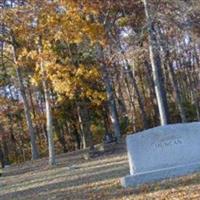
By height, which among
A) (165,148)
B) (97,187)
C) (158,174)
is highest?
(165,148)

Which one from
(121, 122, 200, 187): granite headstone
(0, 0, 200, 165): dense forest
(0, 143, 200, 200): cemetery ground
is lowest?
(0, 143, 200, 200): cemetery ground

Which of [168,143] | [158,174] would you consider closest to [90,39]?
[168,143]

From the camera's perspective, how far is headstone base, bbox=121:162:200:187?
11266mm

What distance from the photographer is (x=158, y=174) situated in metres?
11.3

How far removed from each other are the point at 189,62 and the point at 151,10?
26703 millimetres

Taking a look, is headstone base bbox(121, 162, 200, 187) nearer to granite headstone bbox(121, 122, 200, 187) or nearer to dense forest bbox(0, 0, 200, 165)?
granite headstone bbox(121, 122, 200, 187)

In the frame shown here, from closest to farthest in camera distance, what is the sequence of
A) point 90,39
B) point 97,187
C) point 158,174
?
point 158,174, point 97,187, point 90,39

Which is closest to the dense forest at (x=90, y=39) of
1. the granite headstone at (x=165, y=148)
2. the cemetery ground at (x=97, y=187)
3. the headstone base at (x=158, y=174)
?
the cemetery ground at (x=97, y=187)

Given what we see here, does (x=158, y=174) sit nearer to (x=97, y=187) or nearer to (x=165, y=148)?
(x=165, y=148)

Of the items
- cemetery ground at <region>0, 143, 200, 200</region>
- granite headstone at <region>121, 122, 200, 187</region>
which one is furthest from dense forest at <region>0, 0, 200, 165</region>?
granite headstone at <region>121, 122, 200, 187</region>

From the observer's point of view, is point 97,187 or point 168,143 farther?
point 97,187

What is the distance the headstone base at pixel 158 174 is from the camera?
444 inches

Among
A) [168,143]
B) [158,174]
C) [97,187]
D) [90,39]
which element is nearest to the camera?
[158,174]

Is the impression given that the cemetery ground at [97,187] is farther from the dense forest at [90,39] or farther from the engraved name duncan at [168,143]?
the dense forest at [90,39]
